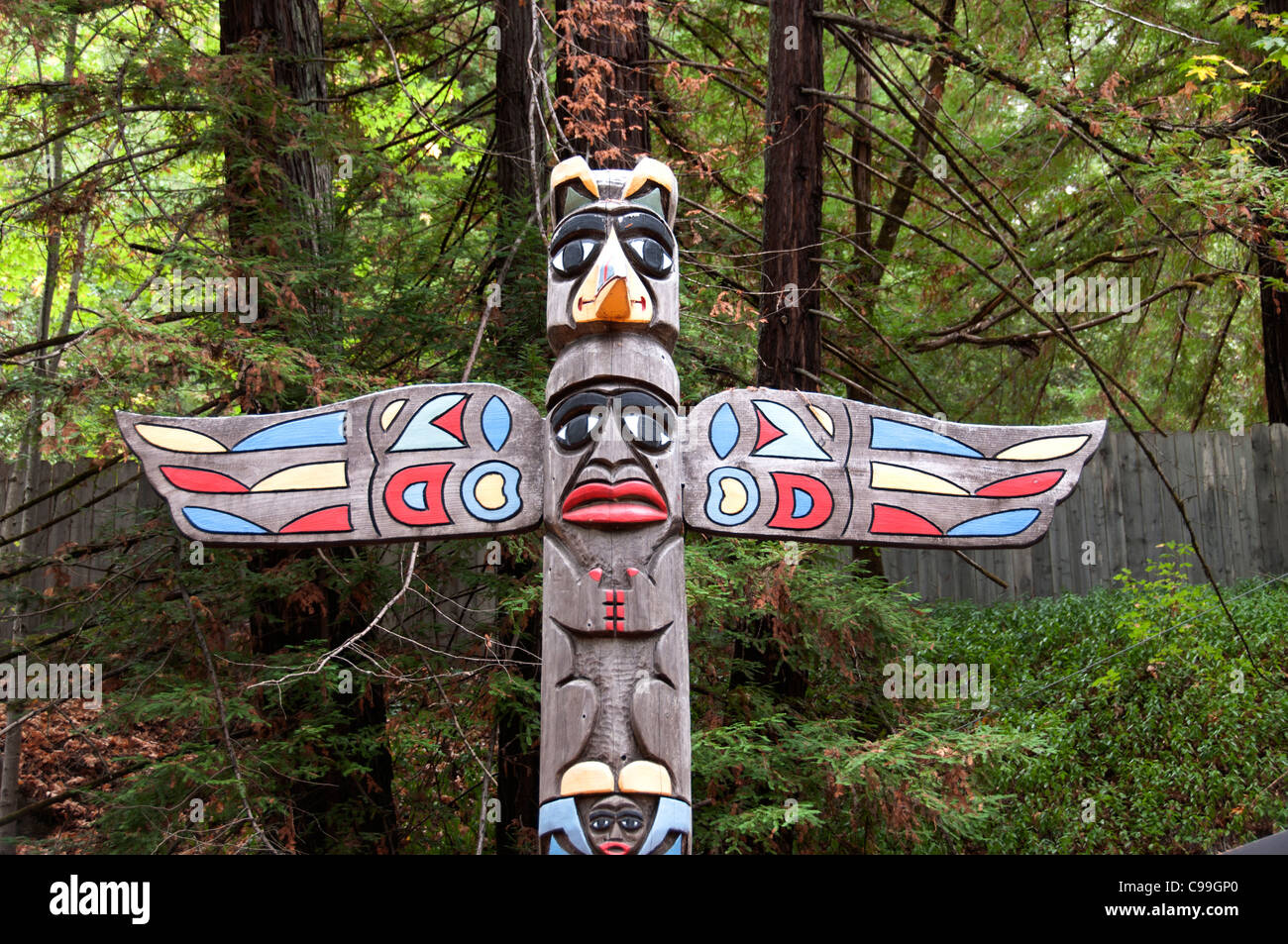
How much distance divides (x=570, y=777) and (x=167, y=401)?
11.7 feet

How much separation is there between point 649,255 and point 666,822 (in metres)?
2.05

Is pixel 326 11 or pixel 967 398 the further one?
pixel 967 398

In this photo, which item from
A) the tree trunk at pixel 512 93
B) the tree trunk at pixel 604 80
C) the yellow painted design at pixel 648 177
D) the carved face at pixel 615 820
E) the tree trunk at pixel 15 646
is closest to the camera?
the carved face at pixel 615 820

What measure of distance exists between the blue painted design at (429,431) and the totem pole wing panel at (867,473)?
90 centimetres

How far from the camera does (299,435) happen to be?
4.05 metres

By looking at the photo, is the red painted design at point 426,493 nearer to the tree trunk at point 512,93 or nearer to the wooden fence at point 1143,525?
the tree trunk at point 512,93

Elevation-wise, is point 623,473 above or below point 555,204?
below

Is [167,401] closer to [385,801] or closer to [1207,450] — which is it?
[385,801]

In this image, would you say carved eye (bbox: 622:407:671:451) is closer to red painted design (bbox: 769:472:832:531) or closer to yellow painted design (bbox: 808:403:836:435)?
red painted design (bbox: 769:472:832:531)

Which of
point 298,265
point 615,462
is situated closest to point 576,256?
point 615,462

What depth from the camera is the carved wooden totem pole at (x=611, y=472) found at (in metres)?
3.75

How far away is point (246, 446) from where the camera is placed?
4.00m

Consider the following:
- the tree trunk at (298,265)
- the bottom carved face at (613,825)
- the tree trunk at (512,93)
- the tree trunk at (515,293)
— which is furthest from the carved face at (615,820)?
the tree trunk at (512,93)
